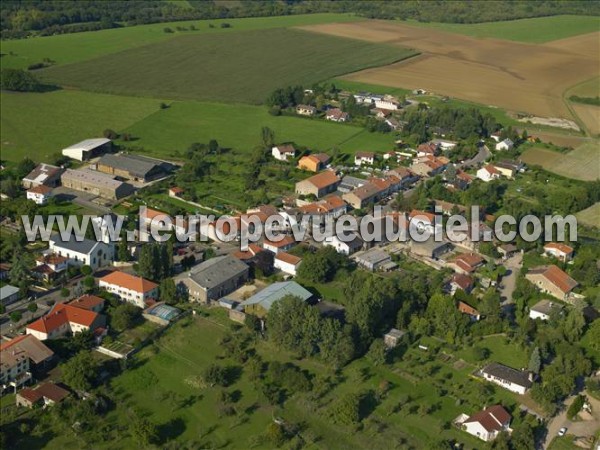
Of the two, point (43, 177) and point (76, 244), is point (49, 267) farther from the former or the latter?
point (43, 177)

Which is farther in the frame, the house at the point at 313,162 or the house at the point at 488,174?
the house at the point at 488,174

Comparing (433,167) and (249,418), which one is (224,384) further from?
(433,167)

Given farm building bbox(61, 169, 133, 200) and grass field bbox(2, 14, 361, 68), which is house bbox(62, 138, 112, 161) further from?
grass field bbox(2, 14, 361, 68)

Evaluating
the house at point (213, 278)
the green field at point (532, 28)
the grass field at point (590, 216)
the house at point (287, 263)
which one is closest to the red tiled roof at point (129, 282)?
the house at point (213, 278)

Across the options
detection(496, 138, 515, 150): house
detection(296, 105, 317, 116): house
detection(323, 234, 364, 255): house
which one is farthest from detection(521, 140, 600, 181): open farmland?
detection(323, 234, 364, 255): house

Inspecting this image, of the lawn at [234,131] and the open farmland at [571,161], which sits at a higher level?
the lawn at [234,131]

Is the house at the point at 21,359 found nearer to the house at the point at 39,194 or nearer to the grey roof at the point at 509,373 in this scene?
the house at the point at 39,194

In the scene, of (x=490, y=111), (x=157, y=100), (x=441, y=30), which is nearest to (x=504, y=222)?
(x=490, y=111)
